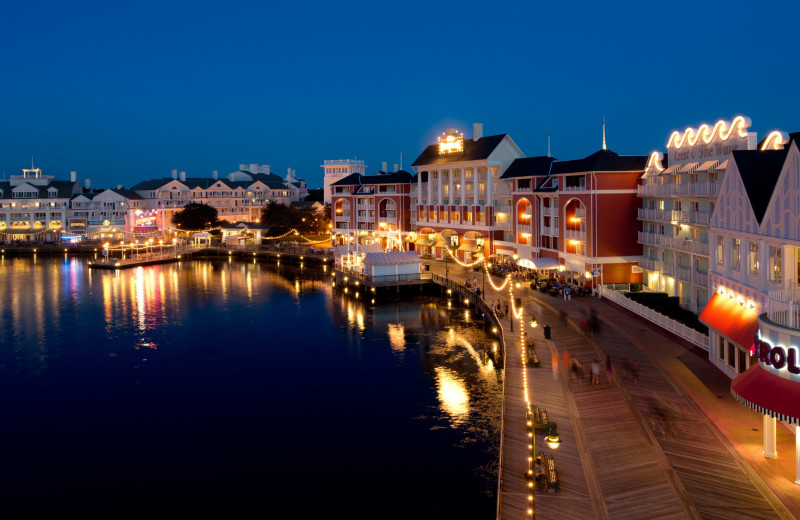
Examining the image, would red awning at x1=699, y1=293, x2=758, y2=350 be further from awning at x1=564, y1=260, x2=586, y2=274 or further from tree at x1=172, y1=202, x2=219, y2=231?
tree at x1=172, y1=202, x2=219, y2=231

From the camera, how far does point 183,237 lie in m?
138

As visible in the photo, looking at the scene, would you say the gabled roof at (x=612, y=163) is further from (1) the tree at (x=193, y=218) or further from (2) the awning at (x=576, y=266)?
(1) the tree at (x=193, y=218)

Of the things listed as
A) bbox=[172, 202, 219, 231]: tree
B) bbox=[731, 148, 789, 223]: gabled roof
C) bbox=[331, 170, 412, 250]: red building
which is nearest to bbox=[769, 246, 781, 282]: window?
bbox=[731, 148, 789, 223]: gabled roof

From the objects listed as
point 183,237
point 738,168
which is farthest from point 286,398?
point 183,237

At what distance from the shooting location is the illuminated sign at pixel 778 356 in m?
20.0

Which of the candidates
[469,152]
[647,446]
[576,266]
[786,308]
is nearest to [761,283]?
[786,308]

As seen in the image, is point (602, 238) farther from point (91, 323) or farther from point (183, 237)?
point (183, 237)

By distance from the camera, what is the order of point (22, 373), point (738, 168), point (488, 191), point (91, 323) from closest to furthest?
point (738, 168) < point (22, 373) < point (91, 323) < point (488, 191)

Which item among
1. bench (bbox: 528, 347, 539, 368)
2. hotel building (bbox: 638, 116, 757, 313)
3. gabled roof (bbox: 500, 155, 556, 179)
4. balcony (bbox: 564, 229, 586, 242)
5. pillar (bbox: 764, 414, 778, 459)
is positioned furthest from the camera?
gabled roof (bbox: 500, 155, 556, 179)

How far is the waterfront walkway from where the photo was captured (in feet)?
65.1

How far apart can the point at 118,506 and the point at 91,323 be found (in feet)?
130

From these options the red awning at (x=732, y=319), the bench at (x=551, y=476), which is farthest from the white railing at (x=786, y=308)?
the bench at (x=551, y=476)

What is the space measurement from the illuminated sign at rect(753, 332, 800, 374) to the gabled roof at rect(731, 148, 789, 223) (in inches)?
343

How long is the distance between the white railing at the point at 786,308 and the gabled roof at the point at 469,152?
62702 millimetres
